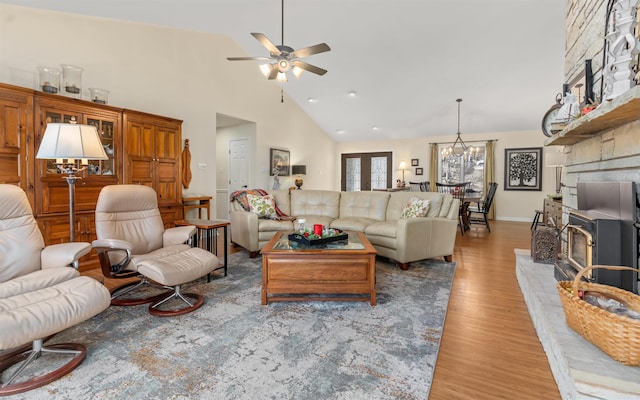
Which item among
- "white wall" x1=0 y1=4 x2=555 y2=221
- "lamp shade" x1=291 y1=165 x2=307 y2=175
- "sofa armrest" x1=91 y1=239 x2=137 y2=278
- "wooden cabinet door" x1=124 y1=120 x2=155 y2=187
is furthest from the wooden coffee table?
"lamp shade" x1=291 y1=165 x2=307 y2=175

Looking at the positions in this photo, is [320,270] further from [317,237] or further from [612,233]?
[612,233]

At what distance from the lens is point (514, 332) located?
2150 mm

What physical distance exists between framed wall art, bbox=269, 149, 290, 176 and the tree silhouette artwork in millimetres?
5805

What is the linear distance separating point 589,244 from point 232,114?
5739mm

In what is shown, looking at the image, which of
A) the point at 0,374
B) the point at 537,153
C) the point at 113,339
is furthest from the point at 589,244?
the point at 537,153

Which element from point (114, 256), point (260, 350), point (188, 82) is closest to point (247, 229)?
point (114, 256)

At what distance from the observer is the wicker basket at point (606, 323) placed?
123cm

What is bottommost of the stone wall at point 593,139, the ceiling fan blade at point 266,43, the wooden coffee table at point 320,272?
the wooden coffee table at point 320,272

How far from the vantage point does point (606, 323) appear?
1.30 m

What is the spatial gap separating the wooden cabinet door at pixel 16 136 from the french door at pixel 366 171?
318 inches

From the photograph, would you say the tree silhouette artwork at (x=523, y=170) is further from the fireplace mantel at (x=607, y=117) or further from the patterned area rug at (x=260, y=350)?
the patterned area rug at (x=260, y=350)

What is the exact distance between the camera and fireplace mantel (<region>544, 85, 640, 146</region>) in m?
1.29

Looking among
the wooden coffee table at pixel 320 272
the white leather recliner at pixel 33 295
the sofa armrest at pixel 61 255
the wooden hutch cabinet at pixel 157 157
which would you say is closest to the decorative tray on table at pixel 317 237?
the wooden coffee table at pixel 320 272

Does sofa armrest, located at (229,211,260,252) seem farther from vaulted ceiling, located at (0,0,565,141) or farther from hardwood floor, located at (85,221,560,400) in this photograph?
vaulted ceiling, located at (0,0,565,141)
